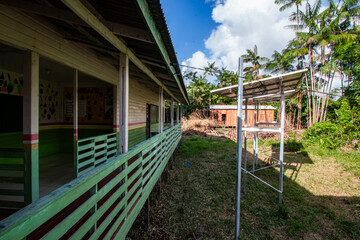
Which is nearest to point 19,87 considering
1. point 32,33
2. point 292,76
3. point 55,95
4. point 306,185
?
point 55,95

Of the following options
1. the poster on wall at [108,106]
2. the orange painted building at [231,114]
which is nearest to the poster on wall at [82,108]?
the poster on wall at [108,106]

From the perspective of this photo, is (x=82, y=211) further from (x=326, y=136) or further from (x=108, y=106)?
(x=326, y=136)

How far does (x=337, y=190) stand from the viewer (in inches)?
211

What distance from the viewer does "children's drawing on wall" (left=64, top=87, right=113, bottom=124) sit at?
6.12m

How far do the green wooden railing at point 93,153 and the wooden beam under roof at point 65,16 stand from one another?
2.20 m

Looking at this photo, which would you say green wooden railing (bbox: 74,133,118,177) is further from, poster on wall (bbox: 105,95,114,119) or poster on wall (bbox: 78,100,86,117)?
poster on wall (bbox: 78,100,86,117)

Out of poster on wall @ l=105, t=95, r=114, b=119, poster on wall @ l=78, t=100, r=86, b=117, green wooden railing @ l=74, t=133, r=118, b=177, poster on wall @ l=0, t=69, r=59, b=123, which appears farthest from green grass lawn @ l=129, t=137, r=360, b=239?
poster on wall @ l=0, t=69, r=59, b=123

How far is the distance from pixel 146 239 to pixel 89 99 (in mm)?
5105

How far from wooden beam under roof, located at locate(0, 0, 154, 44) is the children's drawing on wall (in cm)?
417

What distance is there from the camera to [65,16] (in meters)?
2.01

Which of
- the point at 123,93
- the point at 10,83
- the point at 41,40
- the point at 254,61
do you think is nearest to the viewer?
the point at 41,40

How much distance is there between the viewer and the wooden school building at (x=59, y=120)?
5.03ft

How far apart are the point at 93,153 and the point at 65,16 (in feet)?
9.45

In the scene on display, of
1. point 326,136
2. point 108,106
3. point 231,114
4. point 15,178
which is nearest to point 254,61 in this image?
point 231,114
